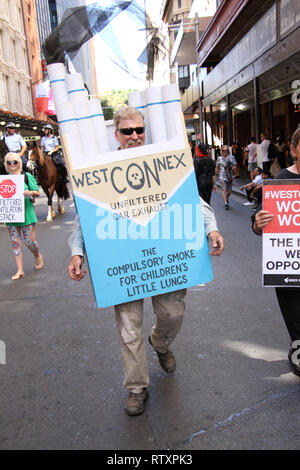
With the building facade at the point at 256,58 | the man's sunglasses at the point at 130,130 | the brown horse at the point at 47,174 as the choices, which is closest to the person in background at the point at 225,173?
the building facade at the point at 256,58

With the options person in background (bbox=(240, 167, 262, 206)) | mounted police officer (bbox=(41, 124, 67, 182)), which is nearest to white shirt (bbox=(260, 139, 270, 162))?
person in background (bbox=(240, 167, 262, 206))

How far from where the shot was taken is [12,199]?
707 cm

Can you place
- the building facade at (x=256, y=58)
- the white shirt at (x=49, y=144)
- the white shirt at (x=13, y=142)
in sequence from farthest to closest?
the white shirt at (x=49, y=144) < the white shirt at (x=13, y=142) < the building facade at (x=256, y=58)

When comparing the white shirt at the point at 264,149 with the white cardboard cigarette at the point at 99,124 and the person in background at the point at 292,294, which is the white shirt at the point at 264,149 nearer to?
the person in background at the point at 292,294

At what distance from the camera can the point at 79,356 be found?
4141 millimetres

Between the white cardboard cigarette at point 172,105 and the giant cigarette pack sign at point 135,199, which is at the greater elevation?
the white cardboard cigarette at point 172,105

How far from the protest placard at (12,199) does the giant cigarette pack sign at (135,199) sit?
426 centimetres

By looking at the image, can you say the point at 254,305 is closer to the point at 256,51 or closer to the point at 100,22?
the point at 100,22

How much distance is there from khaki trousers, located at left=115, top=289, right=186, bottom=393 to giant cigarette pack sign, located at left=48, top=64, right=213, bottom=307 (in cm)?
15

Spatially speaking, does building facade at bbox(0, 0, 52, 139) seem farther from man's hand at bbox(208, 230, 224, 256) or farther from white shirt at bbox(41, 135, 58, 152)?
man's hand at bbox(208, 230, 224, 256)

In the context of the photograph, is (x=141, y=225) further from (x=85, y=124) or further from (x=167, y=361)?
(x=167, y=361)

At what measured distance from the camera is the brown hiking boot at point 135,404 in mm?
3119

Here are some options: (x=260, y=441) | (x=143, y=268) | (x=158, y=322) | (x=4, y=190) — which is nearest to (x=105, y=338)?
(x=158, y=322)

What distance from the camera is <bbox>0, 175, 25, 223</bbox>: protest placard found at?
7043mm
